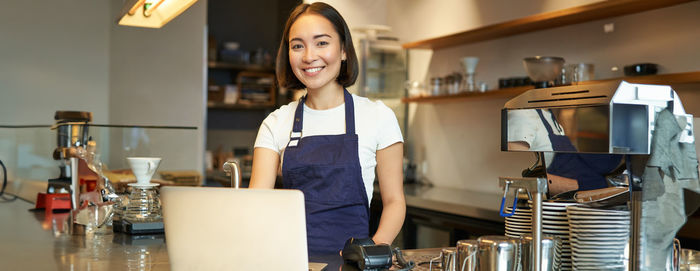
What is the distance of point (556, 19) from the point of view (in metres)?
3.37

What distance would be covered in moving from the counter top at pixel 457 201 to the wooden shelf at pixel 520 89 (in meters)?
0.60

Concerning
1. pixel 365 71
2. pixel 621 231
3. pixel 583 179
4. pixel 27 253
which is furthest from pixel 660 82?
pixel 27 253

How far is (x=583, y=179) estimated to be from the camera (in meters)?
1.44

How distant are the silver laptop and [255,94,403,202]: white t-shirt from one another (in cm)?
72

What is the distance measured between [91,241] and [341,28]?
99 centimetres

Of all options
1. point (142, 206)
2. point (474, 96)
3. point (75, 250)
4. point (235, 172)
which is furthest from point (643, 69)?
point (75, 250)

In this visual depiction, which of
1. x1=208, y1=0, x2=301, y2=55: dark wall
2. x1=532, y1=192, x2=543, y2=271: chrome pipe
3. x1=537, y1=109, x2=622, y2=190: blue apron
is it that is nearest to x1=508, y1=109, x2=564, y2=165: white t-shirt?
x1=537, y1=109, x2=622, y2=190: blue apron

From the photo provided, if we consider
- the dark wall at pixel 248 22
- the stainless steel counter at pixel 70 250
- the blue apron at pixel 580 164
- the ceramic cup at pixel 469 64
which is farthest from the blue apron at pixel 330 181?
the dark wall at pixel 248 22

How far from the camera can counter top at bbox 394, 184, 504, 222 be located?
3.29 metres

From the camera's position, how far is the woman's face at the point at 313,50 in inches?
65.7

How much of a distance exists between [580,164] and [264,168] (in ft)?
2.68

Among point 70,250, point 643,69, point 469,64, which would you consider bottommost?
point 70,250

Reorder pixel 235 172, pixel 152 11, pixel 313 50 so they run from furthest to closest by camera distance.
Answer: pixel 152 11 < pixel 313 50 < pixel 235 172

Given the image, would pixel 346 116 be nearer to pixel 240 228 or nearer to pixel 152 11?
pixel 240 228
